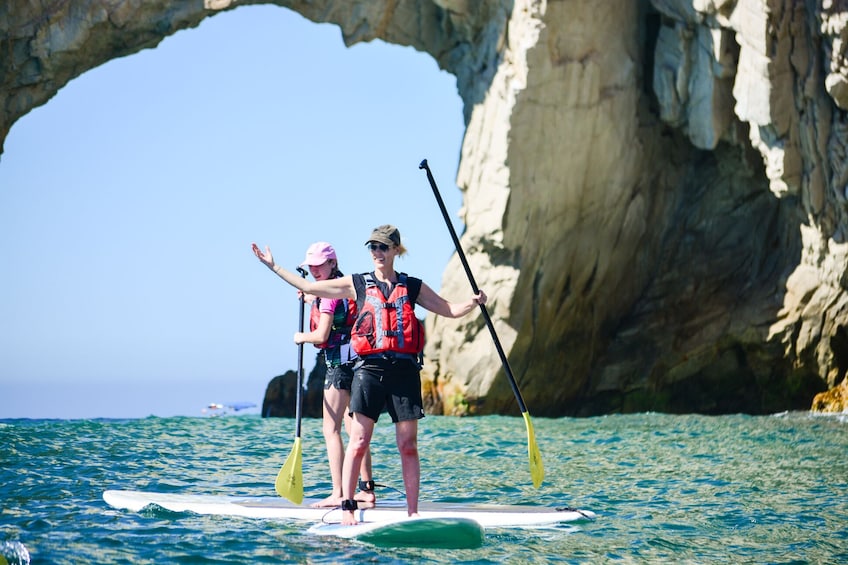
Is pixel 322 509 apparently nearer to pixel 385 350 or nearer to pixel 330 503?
pixel 330 503

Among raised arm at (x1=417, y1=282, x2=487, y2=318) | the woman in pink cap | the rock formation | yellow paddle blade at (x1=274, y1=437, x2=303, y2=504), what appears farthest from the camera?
the rock formation

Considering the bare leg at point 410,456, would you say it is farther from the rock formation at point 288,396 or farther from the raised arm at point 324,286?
the rock formation at point 288,396

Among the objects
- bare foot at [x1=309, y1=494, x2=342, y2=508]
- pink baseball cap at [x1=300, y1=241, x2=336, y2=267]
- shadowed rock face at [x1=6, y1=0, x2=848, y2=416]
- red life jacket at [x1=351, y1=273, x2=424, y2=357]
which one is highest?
shadowed rock face at [x1=6, y1=0, x2=848, y2=416]

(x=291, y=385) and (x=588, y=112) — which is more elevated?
(x=588, y=112)

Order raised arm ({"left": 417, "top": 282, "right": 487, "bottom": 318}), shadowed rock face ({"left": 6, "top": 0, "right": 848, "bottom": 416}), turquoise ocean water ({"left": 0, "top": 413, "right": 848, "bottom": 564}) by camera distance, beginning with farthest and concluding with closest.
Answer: shadowed rock face ({"left": 6, "top": 0, "right": 848, "bottom": 416})
raised arm ({"left": 417, "top": 282, "right": 487, "bottom": 318})
turquoise ocean water ({"left": 0, "top": 413, "right": 848, "bottom": 564})

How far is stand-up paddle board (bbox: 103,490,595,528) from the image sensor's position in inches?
290

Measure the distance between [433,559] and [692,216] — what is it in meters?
15.3

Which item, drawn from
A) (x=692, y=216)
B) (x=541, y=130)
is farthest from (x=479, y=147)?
(x=692, y=216)

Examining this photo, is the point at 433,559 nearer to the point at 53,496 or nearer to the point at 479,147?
the point at 53,496

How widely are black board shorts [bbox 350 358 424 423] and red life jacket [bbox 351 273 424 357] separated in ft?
0.27

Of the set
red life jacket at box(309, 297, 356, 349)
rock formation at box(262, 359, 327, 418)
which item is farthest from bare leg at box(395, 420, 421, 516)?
rock formation at box(262, 359, 327, 418)

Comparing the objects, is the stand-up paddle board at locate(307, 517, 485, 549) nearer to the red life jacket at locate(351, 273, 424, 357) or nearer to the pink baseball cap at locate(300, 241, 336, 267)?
the red life jacket at locate(351, 273, 424, 357)

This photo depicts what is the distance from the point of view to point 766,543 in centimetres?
702

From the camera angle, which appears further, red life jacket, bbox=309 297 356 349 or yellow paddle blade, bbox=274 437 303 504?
red life jacket, bbox=309 297 356 349
